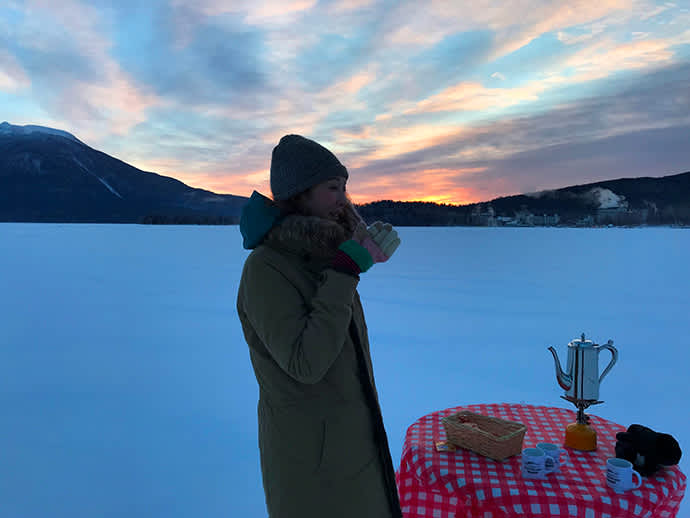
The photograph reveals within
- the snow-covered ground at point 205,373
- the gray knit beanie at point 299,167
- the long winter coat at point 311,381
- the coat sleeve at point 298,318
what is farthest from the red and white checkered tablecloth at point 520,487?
the snow-covered ground at point 205,373

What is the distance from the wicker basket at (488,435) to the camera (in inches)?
52.6

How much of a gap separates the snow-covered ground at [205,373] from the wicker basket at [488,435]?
1.23 meters

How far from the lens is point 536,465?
48.8 inches

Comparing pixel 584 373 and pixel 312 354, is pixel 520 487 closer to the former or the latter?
pixel 584 373

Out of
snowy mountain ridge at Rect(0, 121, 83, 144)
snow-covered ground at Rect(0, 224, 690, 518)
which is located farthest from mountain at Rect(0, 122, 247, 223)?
snow-covered ground at Rect(0, 224, 690, 518)

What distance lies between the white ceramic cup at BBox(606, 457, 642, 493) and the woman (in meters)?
0.56

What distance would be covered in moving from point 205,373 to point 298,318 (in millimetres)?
3478

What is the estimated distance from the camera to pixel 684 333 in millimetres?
5598

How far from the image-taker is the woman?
945 millimetres

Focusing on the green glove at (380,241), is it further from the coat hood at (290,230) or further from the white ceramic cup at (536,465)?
the white ceramic cup at (536,465)

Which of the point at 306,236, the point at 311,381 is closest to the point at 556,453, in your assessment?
the point at 311,381

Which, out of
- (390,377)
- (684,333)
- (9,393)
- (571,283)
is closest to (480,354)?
(390,377)

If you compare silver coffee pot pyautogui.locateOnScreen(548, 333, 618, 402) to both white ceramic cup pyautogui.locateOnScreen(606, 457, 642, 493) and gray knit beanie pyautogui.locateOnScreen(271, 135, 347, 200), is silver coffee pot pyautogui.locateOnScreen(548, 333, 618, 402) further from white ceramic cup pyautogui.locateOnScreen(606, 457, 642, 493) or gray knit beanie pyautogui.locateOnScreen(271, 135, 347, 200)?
gray knit beanie pyautogui.locateOnScreen(271, 135, 347, 200)

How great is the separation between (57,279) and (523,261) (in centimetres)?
1262
